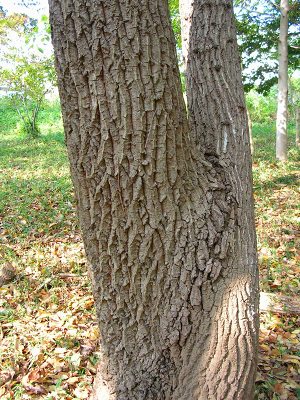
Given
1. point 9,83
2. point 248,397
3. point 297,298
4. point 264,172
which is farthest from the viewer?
point 9,83

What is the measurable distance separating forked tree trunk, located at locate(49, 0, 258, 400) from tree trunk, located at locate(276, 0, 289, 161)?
26.8ft

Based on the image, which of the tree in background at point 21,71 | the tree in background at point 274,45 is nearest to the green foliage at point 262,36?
the tree in background at point 274,45

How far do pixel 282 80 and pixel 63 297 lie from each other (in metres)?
8.50

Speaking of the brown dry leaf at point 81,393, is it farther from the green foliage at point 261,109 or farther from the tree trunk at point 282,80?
the green foliage at point 261,109

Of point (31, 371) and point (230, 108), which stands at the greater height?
point (230, 108)

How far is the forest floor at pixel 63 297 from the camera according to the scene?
2.49m

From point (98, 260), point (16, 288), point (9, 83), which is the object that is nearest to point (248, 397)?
point (98, 260)

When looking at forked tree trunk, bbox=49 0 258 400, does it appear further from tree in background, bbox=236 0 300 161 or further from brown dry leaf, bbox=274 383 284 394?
tree in background, bbox=236 0 300 161

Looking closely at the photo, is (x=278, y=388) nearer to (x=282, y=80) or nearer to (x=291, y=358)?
(x=291, y=358)

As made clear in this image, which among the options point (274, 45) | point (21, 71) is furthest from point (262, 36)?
point (21, 71)

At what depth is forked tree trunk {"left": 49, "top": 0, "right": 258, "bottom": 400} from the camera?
1.52 m

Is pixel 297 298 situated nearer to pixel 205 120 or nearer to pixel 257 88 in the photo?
pixel 205 120

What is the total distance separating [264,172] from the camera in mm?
8359

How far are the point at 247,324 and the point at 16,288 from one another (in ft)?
8.34
